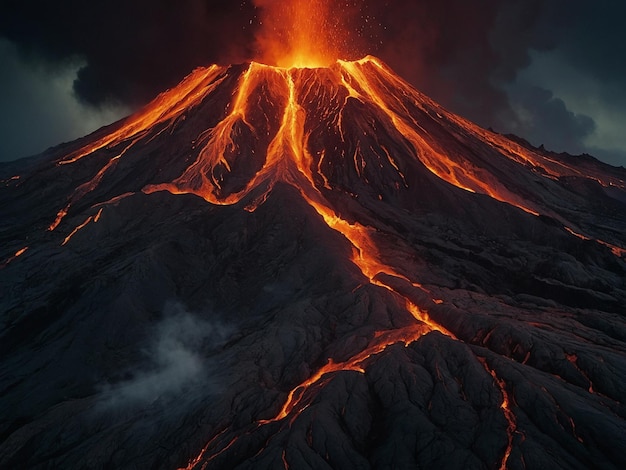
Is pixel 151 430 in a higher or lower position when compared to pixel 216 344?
lower

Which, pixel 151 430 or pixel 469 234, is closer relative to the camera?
pixel 151 430

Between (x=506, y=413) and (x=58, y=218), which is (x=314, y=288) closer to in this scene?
(x=506, y=413)

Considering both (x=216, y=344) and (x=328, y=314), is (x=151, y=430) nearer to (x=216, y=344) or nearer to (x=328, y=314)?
(x=216, y=344)

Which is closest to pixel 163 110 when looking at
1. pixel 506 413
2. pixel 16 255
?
pixel 16 255

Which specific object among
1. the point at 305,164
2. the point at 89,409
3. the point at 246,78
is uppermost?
the point at 246,78

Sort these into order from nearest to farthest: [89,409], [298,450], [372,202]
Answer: [298,450] < [89,409] < [372,202]

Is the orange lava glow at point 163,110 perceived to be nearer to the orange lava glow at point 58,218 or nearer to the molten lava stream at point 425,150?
the orange lava glow at point 58,218

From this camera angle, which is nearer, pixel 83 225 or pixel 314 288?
pixel 314 288

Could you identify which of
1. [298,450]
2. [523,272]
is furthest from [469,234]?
[298,450]

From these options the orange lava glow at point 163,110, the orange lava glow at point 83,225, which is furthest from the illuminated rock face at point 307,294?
the orange lava glow at point 163,110

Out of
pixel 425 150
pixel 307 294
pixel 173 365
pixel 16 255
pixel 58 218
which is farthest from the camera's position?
pixel 425 150
